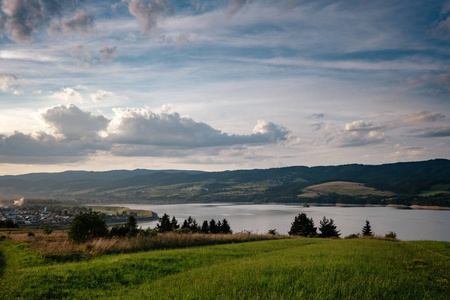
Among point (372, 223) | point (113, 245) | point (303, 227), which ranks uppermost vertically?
point (113, 245)

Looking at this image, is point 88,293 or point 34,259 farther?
point 34,259

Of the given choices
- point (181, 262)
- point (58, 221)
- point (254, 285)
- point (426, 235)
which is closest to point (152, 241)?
point (181, 262)

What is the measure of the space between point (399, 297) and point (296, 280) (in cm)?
280

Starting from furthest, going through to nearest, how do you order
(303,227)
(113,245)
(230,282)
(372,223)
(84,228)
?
1. (372,223)
2. (303,227)
3. (84,228)
4. (113,245)
5. (230,282)

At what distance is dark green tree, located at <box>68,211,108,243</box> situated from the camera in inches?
859

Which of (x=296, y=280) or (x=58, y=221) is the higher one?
(x=296, y=280)

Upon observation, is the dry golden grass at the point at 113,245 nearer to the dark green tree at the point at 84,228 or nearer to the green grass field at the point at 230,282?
the dark green tree at the point at 84,228

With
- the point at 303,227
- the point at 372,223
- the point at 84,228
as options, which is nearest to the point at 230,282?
the point at 84,228

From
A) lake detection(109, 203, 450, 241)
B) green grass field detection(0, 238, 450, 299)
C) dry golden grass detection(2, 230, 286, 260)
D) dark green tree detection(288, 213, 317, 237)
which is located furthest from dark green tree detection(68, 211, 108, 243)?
lake detection(109, 203, 450, 241)

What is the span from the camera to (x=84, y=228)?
870 inches

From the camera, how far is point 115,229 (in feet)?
80.7

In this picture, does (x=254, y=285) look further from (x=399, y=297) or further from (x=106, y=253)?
(x=106, y=253)

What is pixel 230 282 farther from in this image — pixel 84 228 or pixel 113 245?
pixel 84 228

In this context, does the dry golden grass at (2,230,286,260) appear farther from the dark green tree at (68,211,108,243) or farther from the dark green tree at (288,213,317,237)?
the dark green tree at (288,213,317,237)
